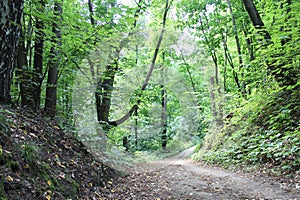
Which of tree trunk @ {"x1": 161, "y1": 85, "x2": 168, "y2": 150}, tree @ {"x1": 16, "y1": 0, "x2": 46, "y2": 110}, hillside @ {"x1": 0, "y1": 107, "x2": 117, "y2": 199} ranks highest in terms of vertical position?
tree @ {"x1": 16, "y1": 0, "x2": 46, "y2": 110}

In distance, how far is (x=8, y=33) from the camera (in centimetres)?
344

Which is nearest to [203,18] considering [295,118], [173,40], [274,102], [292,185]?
[173,40]

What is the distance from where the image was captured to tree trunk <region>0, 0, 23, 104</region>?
11.0ft

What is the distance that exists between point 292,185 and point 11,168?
180 inches

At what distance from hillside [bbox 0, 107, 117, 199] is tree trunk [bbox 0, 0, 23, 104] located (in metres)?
0.60

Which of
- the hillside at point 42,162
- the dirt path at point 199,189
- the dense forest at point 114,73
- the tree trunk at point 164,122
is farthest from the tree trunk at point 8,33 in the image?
the tree trunk at point 164,122

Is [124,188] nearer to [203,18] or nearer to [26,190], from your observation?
[26,190]

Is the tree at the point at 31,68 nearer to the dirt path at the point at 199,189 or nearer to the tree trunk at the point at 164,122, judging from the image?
the dirt path at the point at 199,189

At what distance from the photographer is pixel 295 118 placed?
6230 mm

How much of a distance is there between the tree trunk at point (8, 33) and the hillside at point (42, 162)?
60cm

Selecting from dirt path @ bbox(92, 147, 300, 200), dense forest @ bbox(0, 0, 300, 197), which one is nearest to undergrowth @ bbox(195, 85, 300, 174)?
dense forest @ bbox(0, 0, 300, 197)

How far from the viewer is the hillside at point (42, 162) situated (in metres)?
2.47

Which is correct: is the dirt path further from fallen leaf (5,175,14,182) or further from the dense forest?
fallen leaf (5,175,14,182)

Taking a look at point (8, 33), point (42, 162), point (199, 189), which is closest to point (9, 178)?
point (42, 162)
